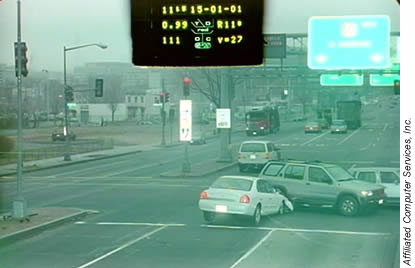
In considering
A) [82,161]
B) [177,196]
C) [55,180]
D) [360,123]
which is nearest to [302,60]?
[360,123]

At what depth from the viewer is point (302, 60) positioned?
400cm

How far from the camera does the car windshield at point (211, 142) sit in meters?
3.40

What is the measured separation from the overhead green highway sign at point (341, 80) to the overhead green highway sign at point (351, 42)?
0.52 m

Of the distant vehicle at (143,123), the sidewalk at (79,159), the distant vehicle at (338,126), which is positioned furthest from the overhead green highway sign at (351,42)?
the sidewalk at (79,159)

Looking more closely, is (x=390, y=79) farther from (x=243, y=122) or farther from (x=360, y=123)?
(x=243, y=122)

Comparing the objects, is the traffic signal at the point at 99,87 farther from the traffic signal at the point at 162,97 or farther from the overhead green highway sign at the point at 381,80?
the overhead green highway sign at the point at 381,80

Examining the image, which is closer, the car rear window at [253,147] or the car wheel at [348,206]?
the car wheel at [348,206]

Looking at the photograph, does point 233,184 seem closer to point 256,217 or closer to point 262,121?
point 256,217

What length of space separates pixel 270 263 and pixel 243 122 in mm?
1223

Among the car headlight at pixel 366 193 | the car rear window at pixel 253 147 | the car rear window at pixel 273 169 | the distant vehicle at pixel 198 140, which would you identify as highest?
the distant vehicle at pixel 198 140

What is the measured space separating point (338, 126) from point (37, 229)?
3.47 m

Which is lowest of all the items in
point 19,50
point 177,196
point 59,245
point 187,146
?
point 59,245

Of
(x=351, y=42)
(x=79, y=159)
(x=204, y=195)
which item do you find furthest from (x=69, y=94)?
(x=79, y=159)

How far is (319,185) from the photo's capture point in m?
5.06
